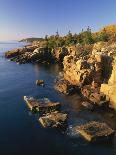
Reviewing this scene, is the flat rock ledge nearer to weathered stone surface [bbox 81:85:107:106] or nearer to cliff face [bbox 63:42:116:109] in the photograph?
weathered stone surface [bbox 81:85:107:106]

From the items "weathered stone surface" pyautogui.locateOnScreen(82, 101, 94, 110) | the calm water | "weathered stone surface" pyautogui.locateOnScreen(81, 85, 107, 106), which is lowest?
the calm water

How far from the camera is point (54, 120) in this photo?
62031 millimetres

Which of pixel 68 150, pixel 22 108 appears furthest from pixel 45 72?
pixel 68 150

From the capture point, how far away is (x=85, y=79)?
91.7m

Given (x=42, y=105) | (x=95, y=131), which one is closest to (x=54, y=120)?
(x=42, y=105)

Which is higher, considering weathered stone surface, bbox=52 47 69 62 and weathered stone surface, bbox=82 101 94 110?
weathered stone surface, bbox=52 47 69 62

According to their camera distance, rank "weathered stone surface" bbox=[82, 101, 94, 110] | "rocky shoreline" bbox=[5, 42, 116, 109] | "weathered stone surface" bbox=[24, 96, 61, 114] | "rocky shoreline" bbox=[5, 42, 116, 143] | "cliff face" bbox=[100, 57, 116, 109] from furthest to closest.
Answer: "rocky shoreline" bbox=[5, 42, 116, 109], "rocky shoreline" bbox=[5, 42, 116, 143], "cliff face" bbox=[100, 57, 116, 109], "weathered stone surface" bbox=[82, 101, 94, 110], "weathered stone surface" bbox=[24, 96, 61, 114]

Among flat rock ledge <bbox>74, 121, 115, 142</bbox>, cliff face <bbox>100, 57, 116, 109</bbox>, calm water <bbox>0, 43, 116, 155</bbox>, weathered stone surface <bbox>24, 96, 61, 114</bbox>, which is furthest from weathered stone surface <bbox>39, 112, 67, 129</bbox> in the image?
cliff face <bbox>100, 57, 116, 109</bbox>

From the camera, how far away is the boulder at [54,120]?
197 ft

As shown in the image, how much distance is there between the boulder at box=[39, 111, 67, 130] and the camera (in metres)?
60.0

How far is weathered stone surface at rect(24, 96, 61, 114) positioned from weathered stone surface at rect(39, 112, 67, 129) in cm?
436

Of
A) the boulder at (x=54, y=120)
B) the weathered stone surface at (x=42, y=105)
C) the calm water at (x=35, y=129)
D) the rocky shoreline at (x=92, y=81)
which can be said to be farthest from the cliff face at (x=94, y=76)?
the boulder at (x=54, y=120)

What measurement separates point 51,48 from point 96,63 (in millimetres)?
101564

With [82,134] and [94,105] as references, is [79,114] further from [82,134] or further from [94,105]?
[82,134]
